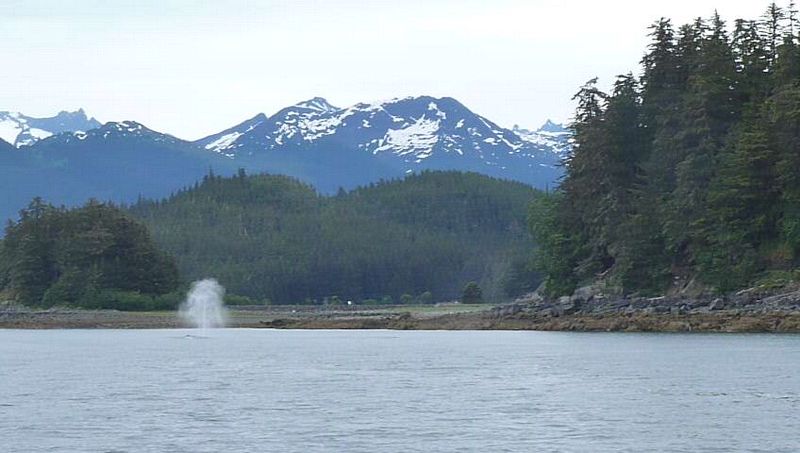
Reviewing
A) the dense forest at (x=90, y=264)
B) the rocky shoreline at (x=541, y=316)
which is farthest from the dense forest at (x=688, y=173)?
the dense forest at (x=90, y=264)

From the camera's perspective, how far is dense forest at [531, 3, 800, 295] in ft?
317

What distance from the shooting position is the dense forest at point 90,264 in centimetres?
15275

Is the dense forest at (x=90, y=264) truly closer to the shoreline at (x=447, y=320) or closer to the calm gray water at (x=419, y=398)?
the shoreline at (x=447, y=320)

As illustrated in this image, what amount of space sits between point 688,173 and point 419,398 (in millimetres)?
55331

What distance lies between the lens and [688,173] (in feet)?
338

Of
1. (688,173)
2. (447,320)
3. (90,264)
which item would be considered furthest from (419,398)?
(90,264)

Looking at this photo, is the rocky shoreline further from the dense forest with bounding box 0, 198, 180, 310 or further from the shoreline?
the dense forest with bounding box 0, 198, 180, 310

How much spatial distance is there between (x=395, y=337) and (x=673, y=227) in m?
22.3

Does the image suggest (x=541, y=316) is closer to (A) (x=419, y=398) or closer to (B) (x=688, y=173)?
(B) (x=688, y=173)

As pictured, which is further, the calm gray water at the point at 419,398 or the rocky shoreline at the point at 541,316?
the rocky shoreline at the point at 541,316

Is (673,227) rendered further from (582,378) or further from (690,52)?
(582,378)

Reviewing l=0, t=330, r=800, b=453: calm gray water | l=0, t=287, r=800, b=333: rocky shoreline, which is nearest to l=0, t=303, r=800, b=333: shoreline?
l=0, t=287, r=800, b=333: rocky shoreline

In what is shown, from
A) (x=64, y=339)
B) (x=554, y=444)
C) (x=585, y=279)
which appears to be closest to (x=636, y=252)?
(x=585, y=279)

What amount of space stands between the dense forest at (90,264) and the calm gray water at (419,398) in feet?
219
